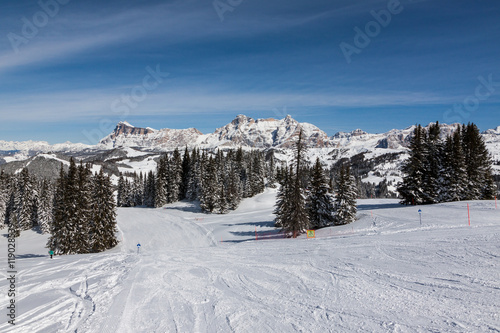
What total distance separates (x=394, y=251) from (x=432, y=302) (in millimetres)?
6730

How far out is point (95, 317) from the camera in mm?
8375

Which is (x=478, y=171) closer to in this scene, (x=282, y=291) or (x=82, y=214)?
(x=282, y=291)

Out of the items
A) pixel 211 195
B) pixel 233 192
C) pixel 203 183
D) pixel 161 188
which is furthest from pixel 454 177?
pixel 161 188

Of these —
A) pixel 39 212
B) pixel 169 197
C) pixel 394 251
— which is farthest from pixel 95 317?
pixel 169 197

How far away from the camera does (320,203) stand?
38.9 meters

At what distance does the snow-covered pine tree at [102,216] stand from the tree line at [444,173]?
4179cm

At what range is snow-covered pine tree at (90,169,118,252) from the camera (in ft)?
118

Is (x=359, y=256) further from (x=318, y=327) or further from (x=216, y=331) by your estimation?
(x=216, y=331)

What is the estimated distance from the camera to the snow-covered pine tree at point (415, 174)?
43125 mm

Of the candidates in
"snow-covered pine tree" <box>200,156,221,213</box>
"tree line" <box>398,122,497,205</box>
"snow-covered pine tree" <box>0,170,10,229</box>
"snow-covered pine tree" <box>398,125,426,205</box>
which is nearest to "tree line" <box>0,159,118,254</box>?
"snow-covered pine tree" <box>200,156,221,213</box>

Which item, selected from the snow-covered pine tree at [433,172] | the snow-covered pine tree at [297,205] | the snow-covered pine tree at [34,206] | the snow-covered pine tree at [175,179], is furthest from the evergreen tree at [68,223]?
the snow-covered pine tree at [175,179]

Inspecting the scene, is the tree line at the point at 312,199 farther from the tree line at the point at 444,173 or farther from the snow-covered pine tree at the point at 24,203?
the snow-covered pine tree at the point at 24,203

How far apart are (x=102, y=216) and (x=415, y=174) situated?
44308mm

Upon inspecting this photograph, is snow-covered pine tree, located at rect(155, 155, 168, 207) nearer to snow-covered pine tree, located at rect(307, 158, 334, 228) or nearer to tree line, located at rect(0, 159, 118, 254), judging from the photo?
tree line, located at rect(0, 159, 118, 254)
